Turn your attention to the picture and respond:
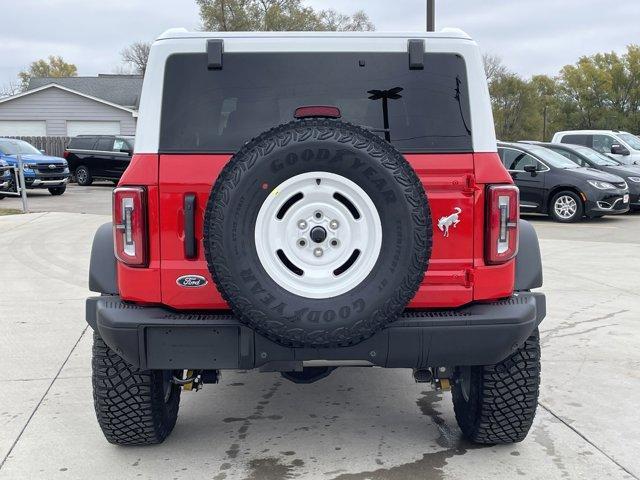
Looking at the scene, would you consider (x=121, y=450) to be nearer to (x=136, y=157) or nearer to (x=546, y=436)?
(x=136, y=157)

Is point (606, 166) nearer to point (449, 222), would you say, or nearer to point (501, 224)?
point (501, 224)

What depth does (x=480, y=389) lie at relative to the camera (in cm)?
359

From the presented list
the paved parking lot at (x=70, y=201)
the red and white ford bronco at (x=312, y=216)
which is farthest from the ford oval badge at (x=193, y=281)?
the paved parking lot at (x=70, y=201)

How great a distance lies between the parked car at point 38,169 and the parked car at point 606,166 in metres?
13.7

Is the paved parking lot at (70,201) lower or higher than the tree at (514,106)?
lower

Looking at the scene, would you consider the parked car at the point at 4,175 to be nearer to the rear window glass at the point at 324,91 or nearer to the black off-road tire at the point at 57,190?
the black off-road tire at the point at 57,190

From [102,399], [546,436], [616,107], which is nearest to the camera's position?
[102,399]

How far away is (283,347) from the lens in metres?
3.16

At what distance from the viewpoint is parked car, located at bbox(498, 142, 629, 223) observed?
14.5 metres

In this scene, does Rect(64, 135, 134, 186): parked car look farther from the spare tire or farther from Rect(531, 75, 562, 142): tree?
Rect(531, 75, 562, 142): tree

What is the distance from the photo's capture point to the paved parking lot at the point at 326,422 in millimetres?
3516

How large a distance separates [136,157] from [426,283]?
4.51ft

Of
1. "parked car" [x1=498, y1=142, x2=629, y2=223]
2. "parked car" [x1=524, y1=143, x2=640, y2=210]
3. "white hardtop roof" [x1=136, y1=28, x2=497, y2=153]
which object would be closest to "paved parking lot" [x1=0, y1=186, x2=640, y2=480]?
"white hardtop roof" [x1=136, y1=28, x2=497, y2=153]

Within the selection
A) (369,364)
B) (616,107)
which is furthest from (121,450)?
(616,107)
